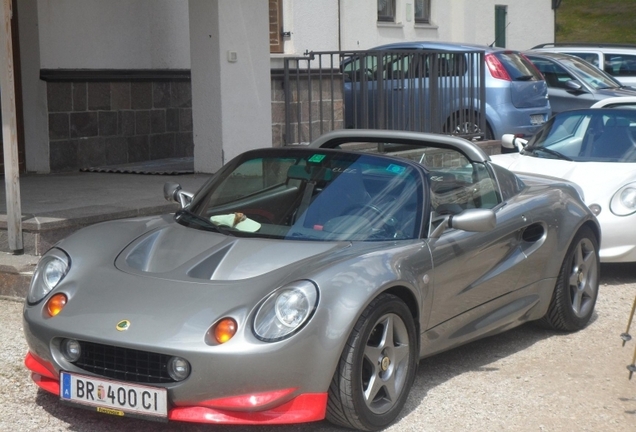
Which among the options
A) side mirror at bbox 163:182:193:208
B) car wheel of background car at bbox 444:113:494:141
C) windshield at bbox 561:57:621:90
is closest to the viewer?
side mirror at bbox 163:182:193:208

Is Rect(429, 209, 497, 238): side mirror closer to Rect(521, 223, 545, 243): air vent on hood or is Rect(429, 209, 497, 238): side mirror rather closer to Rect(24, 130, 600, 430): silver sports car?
Rect(24, 130, 600, 430): silver sports car

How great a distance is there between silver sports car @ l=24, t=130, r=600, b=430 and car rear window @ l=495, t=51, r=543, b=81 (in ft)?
27.9

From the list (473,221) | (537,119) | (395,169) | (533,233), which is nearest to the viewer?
(473,221)

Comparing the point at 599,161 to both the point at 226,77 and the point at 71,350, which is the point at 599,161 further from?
the point at 71,350

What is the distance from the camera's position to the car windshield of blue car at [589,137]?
8.82 metres

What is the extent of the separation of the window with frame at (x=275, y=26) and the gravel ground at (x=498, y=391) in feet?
33.0

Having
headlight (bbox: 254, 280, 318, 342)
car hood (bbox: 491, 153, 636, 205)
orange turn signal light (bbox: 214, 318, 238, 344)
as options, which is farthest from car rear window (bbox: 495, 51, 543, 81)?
orange turn signal light (bbox: 214, 318, 238, 344)

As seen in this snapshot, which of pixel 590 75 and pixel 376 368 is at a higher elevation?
pixel 590 75

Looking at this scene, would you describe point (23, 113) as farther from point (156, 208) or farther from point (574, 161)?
point (574, 161)

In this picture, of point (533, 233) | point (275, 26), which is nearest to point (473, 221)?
point (533, 233)

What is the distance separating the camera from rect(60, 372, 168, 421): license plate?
164 inches

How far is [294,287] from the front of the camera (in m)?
4.36

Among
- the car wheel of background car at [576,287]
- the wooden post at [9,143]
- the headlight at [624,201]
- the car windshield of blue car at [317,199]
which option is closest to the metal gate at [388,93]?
the headlight at [624,201]

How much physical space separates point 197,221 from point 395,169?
1100 mm
